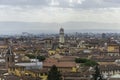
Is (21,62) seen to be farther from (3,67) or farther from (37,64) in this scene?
(3,67)

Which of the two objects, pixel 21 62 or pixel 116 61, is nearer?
pixel 21 62

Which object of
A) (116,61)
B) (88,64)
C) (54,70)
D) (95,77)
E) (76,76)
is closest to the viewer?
(54,70)

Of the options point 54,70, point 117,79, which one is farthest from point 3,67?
point 54,70

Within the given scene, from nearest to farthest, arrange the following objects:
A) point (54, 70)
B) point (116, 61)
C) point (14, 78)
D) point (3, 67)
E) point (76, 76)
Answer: point (54, 70), point (14, 78), point (76, 76), point (3, 67), point (116, 61)

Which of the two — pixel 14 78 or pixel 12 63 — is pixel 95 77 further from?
pixel 12 63

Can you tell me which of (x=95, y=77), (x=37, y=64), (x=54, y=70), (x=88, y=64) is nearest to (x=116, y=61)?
(x=88, y=64)

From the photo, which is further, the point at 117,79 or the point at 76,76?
the point at 76,76

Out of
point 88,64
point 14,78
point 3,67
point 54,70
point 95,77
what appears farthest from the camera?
point 88,64

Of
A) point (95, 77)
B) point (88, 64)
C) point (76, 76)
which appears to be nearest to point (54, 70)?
point (95, 77)

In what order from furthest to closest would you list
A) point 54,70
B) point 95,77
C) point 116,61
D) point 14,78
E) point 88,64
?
point 116,61 < point 88,64 < point 14,78 < point 95,77 < point 54,70
